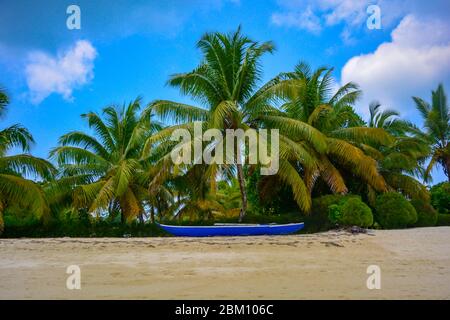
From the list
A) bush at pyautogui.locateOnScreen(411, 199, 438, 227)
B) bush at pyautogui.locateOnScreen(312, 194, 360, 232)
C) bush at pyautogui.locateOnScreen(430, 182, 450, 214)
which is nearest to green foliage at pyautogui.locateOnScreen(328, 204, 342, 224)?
bush at pyautogui.locateOnScreen(312, 194, 360, 232)

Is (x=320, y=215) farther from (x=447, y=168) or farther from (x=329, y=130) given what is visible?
(x=447, y=168)

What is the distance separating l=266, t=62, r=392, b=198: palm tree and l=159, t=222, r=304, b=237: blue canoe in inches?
141

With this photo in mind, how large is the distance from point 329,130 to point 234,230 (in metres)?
8.17

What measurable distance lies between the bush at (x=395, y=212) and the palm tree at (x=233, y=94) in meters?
3.92

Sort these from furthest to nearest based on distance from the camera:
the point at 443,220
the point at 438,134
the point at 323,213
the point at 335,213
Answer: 1. the point at 438,134
2. the point at 443,220
3. the point at 323,213
4. the point at 335,213

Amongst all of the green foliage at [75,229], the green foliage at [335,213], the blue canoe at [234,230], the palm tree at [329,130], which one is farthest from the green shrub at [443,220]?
the green foliage at [75,229]

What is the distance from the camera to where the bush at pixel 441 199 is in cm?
2453

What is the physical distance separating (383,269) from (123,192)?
44.0ft

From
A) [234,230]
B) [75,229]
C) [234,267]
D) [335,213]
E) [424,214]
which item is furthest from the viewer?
[424,214]

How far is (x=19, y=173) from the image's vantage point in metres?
17.9

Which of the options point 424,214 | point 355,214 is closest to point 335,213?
point 355,214

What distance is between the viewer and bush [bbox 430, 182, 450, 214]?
24.5 m

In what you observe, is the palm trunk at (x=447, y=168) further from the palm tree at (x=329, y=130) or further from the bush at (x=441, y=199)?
the palm tree at (x=329, y=130)

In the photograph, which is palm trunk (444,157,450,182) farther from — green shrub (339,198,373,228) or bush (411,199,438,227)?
green shrub (339,198,373,228)
